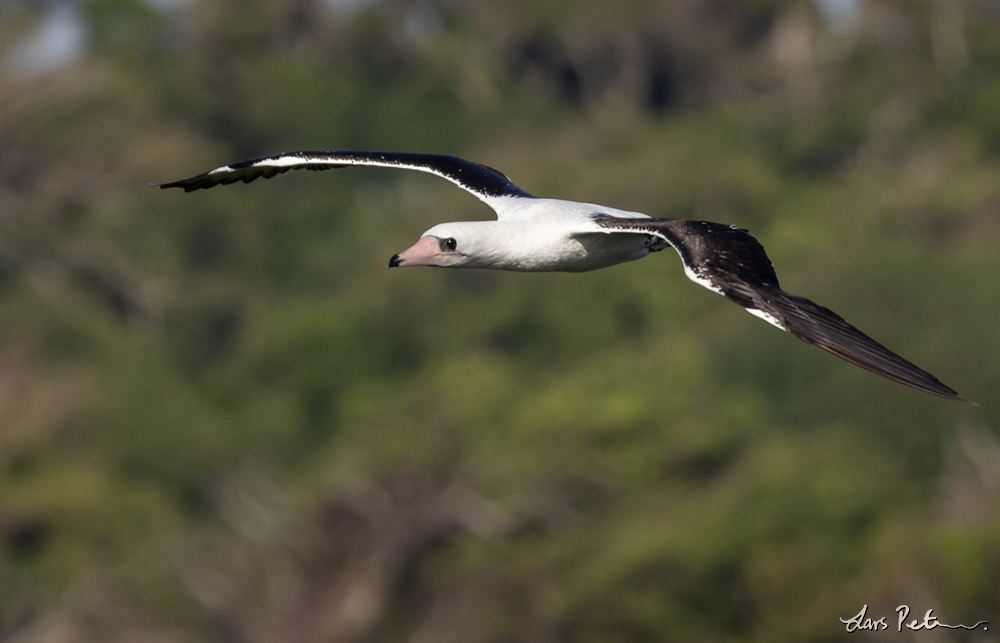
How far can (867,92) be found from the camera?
4107 inches

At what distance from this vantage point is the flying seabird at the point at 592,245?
1266cm

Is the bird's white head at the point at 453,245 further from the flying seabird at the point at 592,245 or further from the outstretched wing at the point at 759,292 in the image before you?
the outstretched wing at the point at 759,292

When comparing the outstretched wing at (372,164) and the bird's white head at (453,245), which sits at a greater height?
the outstretched wing at (372,164)

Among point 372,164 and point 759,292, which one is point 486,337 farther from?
point 759,292

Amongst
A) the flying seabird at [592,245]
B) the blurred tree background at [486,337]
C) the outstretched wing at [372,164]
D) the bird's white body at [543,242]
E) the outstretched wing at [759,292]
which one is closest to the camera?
the outstretched wing at [759,292]

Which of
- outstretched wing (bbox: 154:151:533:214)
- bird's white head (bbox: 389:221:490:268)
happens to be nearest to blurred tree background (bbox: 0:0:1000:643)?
outstretched wing (bbox: 154:151:533:214)

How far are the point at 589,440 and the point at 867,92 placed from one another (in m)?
50.9

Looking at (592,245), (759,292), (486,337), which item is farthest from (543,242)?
(486,337)

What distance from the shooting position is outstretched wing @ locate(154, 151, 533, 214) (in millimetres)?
16500

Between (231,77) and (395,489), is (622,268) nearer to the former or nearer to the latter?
(395,489)

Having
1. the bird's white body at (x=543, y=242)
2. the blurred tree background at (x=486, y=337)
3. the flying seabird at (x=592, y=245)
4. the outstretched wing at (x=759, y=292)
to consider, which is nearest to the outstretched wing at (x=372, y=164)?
the flying seabird at (x=592, y=245)

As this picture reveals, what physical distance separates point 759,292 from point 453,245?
9.87ft

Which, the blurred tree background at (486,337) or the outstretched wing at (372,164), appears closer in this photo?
the outstretched wing at (372,164)

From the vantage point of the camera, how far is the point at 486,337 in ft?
269
